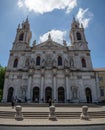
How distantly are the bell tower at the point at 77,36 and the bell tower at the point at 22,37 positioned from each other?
13395mm

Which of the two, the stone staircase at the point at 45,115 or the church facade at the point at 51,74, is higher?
the church facade at the point at 51,74

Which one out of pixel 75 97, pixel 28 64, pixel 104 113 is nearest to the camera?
pixel 104 113

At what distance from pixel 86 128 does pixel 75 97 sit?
20.5 metres

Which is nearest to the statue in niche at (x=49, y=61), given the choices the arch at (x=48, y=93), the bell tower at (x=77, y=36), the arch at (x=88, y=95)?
the arch at (x=48, y=93)

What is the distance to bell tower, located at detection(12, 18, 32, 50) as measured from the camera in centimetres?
3684

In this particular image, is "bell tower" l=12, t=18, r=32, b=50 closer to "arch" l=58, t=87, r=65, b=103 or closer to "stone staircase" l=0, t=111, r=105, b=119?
"arch" l=58, t=87, r=65, b=103

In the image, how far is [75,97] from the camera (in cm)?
3009

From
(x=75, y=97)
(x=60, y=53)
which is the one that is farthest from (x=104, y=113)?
(x=60, y=53)

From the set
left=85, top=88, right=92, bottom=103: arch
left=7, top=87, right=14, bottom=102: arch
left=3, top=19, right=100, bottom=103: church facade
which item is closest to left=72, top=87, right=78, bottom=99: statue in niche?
left=3, top=19, right=100, bottom=103: church facade

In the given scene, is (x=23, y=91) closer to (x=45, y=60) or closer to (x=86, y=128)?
(x=45, y=60)

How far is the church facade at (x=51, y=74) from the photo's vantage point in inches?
1187

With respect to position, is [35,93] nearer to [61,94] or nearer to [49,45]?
[61,94]

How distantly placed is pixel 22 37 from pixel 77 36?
16434 millimetres

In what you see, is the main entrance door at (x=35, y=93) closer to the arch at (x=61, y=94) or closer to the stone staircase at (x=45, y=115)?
the arch at (x=61, y=94)
